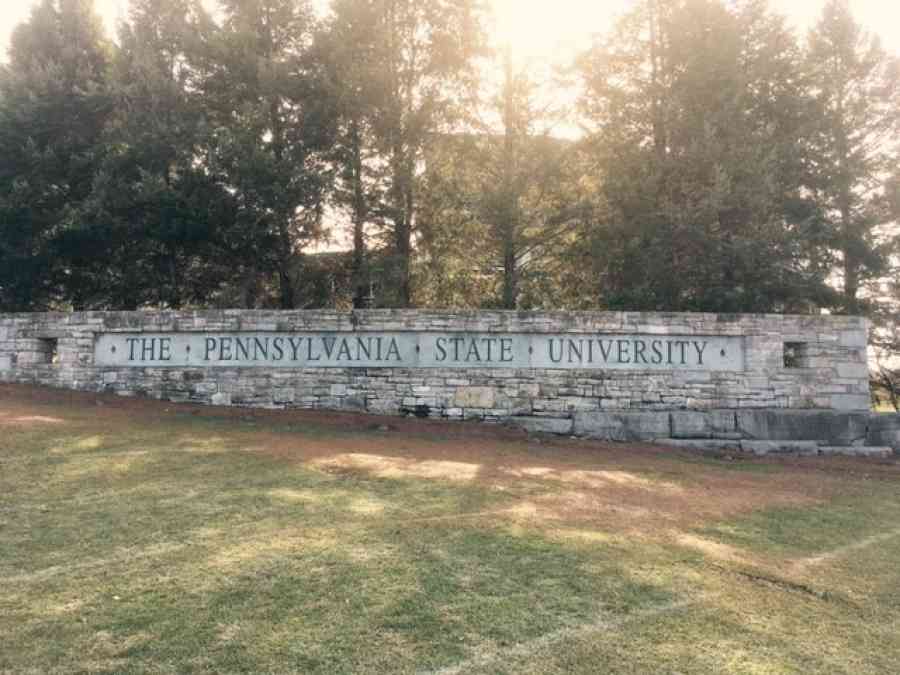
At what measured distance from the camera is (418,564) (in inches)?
163

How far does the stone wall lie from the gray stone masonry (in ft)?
0.06

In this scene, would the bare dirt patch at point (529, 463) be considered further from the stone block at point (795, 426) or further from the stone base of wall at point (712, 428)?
the stone block at point (795, 426)

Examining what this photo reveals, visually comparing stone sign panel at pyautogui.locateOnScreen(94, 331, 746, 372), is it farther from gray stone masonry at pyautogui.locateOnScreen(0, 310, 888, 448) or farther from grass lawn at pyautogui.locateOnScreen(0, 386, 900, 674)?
grass lawn at pyautogui.locateOnScreen(0, 386, 900, 674)

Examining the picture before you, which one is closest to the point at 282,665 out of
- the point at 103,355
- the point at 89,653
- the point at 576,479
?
the point at 89,653

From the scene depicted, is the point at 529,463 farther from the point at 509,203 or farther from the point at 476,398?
the point at 509,203

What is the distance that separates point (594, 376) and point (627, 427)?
103 cm

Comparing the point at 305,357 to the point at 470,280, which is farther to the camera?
the point at 470,280

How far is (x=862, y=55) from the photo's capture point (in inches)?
687

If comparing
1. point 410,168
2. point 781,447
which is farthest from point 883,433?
point 410,168

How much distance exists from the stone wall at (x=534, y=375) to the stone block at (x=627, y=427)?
6.3 inches

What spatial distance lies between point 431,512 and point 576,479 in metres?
2.48

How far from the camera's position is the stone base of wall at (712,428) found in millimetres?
10070

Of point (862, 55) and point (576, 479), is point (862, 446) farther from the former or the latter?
Answer: point (862, 55)

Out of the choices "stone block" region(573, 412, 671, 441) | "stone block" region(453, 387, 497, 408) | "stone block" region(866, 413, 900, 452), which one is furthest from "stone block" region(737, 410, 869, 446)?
"stone block" region(453, 387, 497, 408)
